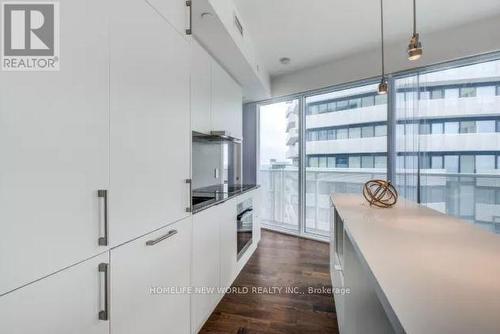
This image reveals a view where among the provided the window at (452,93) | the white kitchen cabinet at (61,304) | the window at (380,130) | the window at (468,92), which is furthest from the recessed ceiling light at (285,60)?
the white kitchen cabinet at (61,304)

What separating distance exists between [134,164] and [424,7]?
9.66 ft

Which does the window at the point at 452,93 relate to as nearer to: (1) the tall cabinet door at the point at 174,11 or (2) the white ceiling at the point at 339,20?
(2) the white ceiling at the point at 339,20

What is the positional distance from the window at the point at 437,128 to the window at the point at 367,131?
0.73 metres

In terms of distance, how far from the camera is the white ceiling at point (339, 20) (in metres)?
2.40

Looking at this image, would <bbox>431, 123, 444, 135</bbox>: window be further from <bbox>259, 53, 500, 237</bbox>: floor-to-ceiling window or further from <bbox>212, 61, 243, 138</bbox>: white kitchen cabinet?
<bbox>212, 61, 243, 138</bbox>: white kitchen cabinet

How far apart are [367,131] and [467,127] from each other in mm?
1093

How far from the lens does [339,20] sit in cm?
269

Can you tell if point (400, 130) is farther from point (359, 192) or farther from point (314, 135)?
point (314, 135)

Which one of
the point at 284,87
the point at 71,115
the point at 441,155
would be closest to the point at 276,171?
the point at 284,87

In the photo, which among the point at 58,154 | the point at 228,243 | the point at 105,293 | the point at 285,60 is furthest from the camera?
the point at 285,60


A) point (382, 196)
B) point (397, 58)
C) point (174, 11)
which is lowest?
point (382, 196)

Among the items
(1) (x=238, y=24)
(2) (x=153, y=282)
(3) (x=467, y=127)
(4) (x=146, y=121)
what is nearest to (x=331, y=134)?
(3) (x=467, y=127)

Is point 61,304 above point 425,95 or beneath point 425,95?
beneath

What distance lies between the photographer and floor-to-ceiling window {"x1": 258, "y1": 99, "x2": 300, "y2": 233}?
4.48 metres
